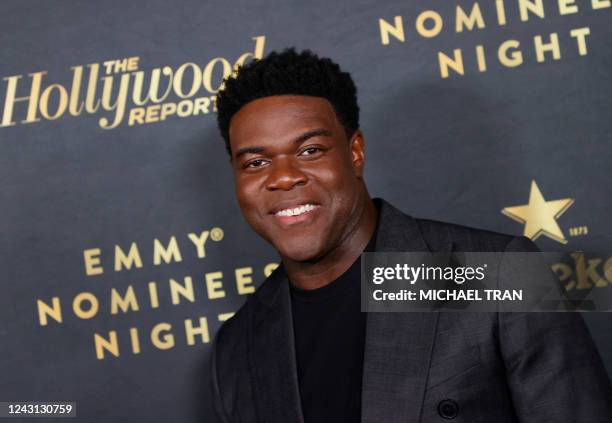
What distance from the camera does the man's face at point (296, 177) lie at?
5.55 ft

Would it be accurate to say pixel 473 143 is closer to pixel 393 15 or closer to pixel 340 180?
pixel 393 15

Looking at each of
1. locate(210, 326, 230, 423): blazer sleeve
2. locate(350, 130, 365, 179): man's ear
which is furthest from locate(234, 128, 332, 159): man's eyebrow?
locate(210, 326, 230, 423): blazer sleeve

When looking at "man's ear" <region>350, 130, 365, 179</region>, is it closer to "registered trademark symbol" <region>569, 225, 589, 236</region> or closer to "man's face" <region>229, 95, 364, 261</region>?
"man's face" <region>229, 95, 364, 261</region>

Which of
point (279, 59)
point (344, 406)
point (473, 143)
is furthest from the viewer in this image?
point (473, 143)

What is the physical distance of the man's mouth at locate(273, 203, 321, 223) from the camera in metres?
1.69

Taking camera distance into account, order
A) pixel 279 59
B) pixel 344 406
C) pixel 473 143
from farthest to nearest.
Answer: pixel 473 143 < pixel 279 59 < pixel 344 406

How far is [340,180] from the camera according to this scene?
67.1 inches

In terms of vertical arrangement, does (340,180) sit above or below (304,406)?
above

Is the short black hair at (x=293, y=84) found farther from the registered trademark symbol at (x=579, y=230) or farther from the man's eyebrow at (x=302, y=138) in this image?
the registered trademark symbol at (x=579, y=230)

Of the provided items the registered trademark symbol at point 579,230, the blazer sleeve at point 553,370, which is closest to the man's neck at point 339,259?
the blazer sleeve at point 553,370

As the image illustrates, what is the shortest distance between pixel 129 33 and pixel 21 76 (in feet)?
1.10

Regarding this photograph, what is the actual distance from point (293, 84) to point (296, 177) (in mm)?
208

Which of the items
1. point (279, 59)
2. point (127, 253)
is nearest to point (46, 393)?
point (127, 253)

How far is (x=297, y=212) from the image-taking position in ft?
5.54
